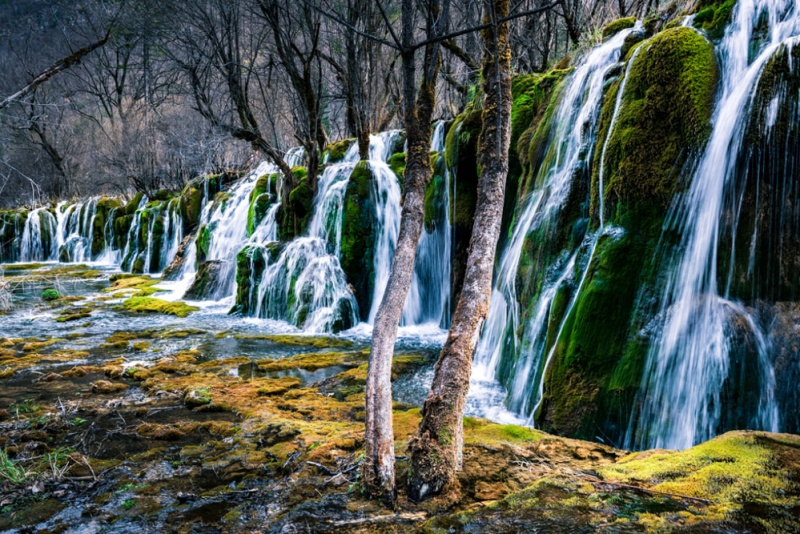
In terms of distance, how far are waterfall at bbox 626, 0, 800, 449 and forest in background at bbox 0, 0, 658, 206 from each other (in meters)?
1.96

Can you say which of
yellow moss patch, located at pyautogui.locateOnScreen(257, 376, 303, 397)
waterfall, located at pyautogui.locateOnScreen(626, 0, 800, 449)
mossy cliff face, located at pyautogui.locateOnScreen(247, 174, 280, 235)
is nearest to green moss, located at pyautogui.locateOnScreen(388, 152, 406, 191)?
mossy cliff face, located at pyautogui.locateOnScreen(247, 174, 280, 235)

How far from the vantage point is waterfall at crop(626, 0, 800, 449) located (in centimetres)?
376

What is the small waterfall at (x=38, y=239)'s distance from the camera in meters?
28.3

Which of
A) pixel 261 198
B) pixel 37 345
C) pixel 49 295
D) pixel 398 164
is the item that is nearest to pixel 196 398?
pixel 37 345

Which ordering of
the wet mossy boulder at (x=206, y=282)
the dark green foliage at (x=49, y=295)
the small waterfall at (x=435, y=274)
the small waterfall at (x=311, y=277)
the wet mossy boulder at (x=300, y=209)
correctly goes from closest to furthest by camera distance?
1. the small waterfall at (x=435, y=274)
2. the small waterfall at (x=311, y=277)
3. the wet mossy boulder at (x=300, y=209)
4. the wet mossy boulder at (x=206, y=282)
5. the dark green foliage at (x=49, y=295)

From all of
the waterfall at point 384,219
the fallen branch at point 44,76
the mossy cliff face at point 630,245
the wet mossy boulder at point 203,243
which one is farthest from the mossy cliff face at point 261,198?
the mossy cliff face at point 630,245

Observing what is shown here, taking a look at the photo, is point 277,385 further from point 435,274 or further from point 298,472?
point 435,274

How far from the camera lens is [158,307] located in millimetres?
12531

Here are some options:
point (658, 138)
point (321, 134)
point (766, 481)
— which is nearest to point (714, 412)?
point (766, 481)

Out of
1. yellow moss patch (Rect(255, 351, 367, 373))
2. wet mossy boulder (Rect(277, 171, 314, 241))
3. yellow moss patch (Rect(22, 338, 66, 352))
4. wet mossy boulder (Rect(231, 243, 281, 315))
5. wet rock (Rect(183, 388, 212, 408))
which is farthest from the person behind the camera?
wet mossy boulder (Rect(277, 171, 314, 241))

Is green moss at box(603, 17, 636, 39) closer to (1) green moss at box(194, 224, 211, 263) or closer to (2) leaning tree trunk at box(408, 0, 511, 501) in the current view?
(2) leaning tree trunk at box(408, 0, 511, 501)

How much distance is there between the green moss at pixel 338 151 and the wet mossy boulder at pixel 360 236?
438 centimetres

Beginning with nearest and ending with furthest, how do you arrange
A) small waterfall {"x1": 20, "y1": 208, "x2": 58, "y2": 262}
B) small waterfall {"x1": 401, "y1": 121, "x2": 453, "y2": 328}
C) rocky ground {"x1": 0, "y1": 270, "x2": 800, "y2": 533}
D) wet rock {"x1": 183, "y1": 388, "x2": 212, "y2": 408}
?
rocky ground {"x1": 0, "y1": 270, "x2": 800, "y2": 533}, wet rock {"x1": 183, "y1": 388, "x2": 212, "y2": 408}, small waterfall {"x1": 401, "y1": 121, "x2": 453, "y2": 328}, small waterfall {"x1": 20, "y1": 208, "x2": 58, "y2": 262}

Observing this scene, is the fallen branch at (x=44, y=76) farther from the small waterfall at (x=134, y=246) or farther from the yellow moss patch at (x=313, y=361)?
the small waterfall at (x=134, y=246)
